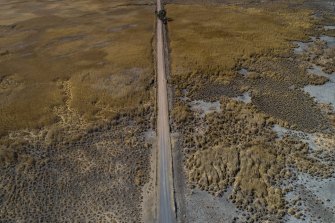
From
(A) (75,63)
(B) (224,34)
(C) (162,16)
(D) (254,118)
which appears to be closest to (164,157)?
(D) (254,118)

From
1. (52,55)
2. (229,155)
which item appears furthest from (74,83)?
(229,155)

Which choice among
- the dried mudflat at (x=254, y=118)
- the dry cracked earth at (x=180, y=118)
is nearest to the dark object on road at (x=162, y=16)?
the dry cracked earth at (x=180, y=118)

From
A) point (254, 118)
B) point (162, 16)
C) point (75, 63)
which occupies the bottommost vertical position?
point (254, 118)

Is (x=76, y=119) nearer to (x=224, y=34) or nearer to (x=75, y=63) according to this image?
(x=75, y=63)

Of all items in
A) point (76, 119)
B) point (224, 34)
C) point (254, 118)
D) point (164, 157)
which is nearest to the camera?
point (164, 157)

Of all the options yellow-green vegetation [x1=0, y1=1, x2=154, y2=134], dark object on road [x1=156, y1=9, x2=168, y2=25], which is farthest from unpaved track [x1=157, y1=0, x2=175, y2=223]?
dark object on road [x1=156, y1=9, x2=168, y2=25]

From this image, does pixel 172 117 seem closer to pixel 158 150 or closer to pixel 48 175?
pixel 158 150

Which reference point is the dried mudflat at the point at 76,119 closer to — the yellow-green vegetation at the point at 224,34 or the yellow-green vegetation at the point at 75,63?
the yellow-green vegetation at the point at 75,63
